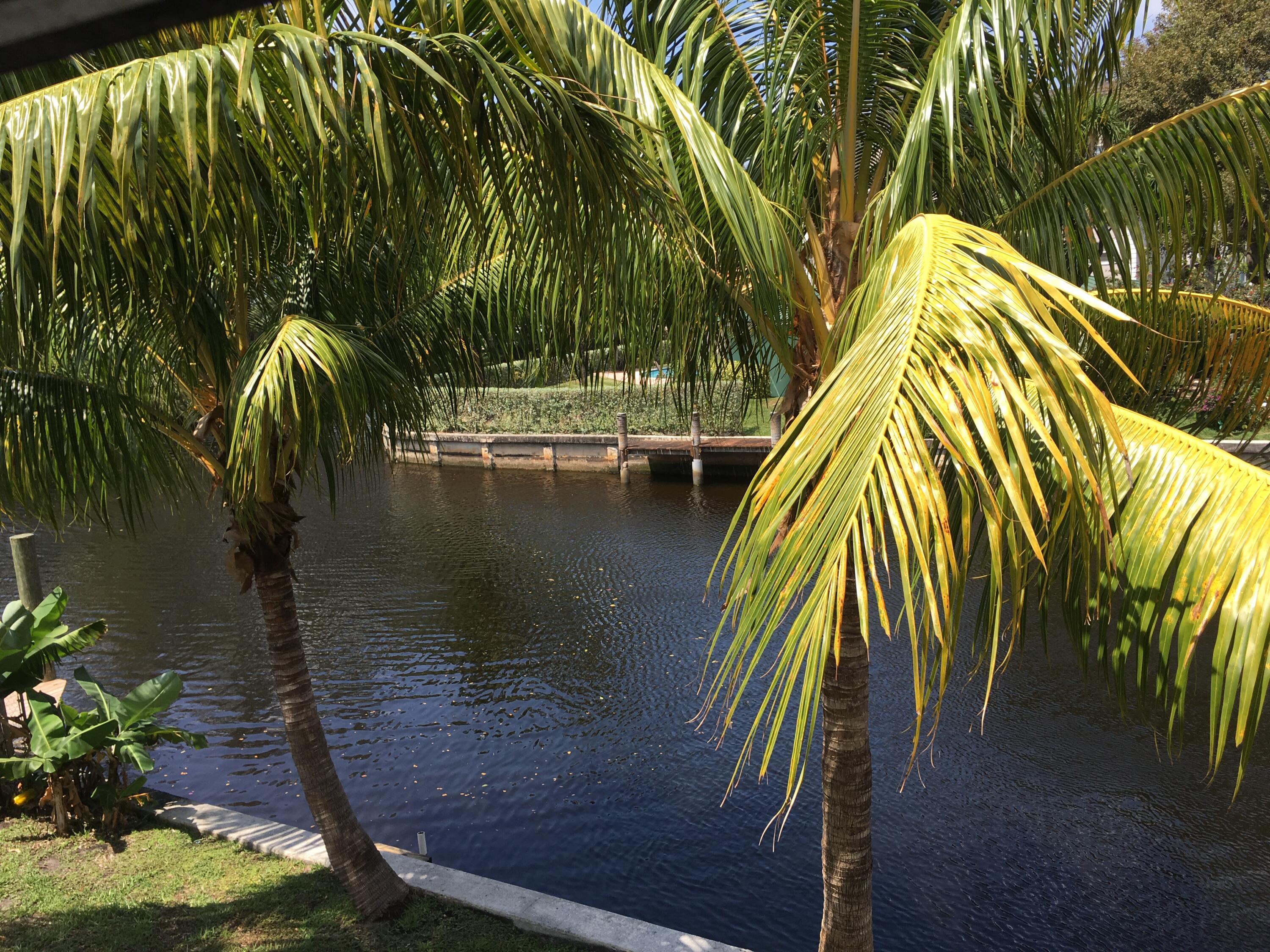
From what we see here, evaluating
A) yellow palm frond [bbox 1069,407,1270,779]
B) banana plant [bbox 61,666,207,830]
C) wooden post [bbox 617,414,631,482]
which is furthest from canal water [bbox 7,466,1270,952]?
wooden post [bbox 617,414,631,482]

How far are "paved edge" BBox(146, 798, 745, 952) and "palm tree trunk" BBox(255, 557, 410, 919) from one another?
0.41 m

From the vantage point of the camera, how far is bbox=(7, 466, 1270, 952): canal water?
7.12m

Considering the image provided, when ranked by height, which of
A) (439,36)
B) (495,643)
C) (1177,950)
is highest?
(439,36)

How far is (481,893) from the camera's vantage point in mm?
6035

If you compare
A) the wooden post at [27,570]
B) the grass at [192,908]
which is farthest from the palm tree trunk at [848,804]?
the wooden post at [27,570]

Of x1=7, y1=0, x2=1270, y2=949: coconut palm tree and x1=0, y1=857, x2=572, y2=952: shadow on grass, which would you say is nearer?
x1=7, y1=0, x2=1270, y2=949: coconut palm tree

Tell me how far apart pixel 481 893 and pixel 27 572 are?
6299 millimetres

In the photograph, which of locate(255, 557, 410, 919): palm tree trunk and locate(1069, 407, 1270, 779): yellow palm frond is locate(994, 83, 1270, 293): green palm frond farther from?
locate(255, 557, 410, 919): palm tree trunk

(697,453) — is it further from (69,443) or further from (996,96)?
(996,96)

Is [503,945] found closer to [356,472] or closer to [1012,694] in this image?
[1012,694]

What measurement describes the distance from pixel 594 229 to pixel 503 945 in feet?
13.6

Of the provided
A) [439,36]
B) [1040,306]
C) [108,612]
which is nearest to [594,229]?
[439,36]

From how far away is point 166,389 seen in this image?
572cm

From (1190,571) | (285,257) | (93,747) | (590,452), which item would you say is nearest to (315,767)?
(93,747)
